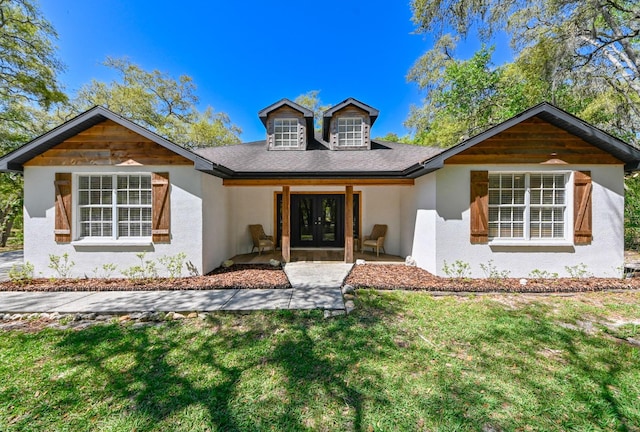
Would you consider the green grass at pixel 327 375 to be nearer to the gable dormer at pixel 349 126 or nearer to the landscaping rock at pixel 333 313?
the landscaping rock at pixel 333 313

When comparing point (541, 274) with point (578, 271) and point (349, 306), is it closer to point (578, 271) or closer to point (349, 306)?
point (578, 271)

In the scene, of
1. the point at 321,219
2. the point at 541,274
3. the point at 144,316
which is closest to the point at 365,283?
the point at 144,316

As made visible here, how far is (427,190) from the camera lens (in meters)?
7.17

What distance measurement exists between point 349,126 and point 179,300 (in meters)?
8.53

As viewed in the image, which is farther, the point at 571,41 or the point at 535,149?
the point at 571,41

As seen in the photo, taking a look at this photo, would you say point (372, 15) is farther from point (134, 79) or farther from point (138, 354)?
point (134, 79)

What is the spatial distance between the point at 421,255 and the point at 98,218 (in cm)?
892

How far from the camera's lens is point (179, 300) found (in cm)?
521

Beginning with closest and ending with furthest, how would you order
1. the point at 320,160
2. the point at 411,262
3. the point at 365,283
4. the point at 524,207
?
the point at 365,283, the point at 524,207, the point at 411,262, the point at 320,160

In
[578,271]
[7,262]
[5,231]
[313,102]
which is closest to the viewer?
[578,271]

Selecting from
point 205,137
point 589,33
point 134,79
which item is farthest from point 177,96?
point 589,33

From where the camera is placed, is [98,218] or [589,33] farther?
[589,33]

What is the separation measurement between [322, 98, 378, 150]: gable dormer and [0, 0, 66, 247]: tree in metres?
12.8

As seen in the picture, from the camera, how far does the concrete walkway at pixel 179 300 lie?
481 cm
